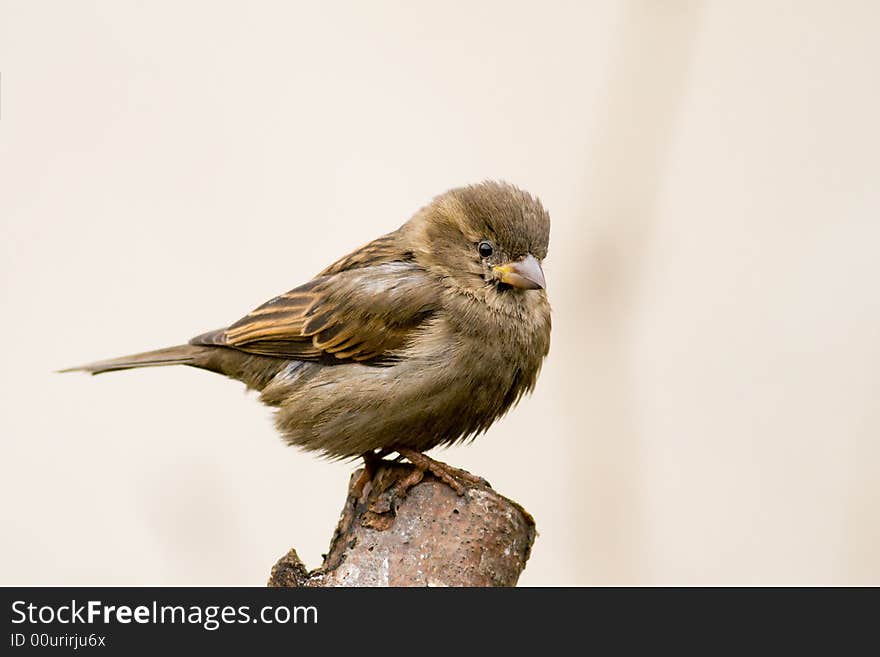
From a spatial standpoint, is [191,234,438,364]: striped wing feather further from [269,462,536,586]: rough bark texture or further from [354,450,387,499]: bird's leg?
[269,462,536,586]: rough bark texture

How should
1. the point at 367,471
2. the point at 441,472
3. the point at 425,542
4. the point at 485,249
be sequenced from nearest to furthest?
the point at 425,542 < the point at 441,472 < the point at 367,471 < the point at 485,249

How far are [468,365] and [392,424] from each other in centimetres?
32

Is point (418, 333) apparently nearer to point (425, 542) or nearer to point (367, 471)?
point (367, 471)

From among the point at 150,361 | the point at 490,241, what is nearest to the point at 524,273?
the point at 490,241

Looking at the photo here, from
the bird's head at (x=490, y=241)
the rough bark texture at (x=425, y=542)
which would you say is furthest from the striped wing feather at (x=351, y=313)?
the rough bark texture at (x=425, y=542)

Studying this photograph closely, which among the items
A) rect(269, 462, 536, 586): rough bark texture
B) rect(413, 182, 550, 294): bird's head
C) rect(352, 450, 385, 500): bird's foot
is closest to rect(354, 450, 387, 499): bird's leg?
rect(352, 450, 385, 500): bird's foot

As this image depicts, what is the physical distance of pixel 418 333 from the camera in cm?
427

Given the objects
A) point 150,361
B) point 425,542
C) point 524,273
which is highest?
point 524,273

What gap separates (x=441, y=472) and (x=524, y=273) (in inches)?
35.6

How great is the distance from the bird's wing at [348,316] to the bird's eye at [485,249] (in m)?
0.21

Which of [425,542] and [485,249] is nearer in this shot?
[425,542]

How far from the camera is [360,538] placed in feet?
11.1

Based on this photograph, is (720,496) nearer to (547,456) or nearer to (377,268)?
(547,456)

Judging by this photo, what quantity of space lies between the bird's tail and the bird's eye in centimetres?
117
